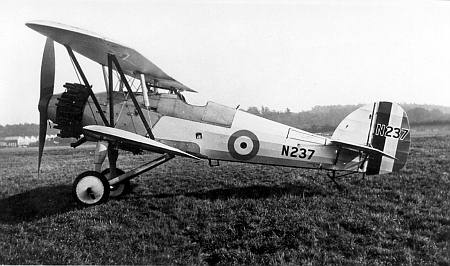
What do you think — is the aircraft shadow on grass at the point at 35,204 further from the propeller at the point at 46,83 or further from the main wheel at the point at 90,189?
the propeller at the point at 46,83

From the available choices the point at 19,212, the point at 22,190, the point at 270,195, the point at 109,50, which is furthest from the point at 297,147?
the point at 22,190

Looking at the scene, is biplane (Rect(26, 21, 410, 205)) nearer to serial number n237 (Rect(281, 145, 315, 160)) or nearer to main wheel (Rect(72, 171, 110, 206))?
serial number n237 (Rect(281, 145, 315, 160))

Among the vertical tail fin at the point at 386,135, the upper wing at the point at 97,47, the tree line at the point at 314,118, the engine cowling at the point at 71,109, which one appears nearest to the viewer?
the upper wing at the point at 97,47

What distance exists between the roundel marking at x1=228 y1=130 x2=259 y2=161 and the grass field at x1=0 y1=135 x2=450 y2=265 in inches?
31.4

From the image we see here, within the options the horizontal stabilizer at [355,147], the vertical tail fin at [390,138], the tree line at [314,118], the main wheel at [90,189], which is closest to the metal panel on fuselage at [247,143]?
the horizontal stabilizer at [355,147]

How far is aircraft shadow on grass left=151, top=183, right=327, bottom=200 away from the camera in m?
5.94

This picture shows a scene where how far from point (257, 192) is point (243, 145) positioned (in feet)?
3.44

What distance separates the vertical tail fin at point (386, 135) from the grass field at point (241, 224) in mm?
486

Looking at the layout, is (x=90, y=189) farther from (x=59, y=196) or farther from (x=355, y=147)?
(x=355, y=147)

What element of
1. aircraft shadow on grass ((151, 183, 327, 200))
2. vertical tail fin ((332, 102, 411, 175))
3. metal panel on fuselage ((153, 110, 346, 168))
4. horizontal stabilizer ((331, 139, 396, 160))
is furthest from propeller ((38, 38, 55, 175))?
vertical tail fin ((332, 102, 411, 175))

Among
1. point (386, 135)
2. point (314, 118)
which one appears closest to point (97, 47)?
point (386, 135)

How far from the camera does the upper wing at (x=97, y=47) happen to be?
4605 millimetres

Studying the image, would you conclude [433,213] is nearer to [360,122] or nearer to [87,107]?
[360,122]

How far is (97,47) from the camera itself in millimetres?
5273
